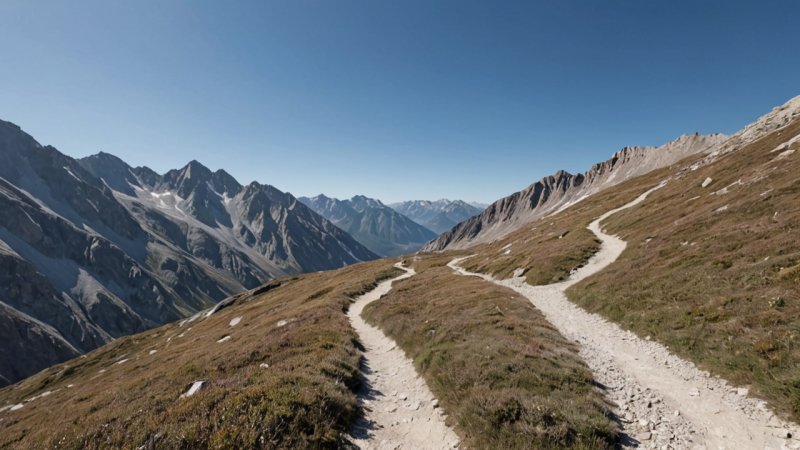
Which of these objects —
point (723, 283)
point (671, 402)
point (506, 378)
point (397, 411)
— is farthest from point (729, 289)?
point (397, 411)

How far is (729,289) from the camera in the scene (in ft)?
59.9

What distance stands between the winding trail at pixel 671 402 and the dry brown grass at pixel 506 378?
991mm

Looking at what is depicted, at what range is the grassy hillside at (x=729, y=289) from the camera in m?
12.6

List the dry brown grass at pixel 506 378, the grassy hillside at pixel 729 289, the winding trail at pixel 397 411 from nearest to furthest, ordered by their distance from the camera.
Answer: the dry brown grass at pixel 506 378 < the winding trail at pixel 397 411 < the grassy hillside at pixel 729 289

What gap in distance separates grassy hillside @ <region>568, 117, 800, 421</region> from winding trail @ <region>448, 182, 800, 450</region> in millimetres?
658

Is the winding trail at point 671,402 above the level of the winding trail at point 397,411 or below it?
below

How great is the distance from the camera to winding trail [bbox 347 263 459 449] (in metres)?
11.3

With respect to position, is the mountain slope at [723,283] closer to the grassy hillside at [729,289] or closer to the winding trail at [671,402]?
the grassy hillside at [729,289]

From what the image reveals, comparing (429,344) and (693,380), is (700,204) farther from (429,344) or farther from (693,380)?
(429,344)

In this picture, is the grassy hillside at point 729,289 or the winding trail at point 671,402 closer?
the winding trail at point 671,402

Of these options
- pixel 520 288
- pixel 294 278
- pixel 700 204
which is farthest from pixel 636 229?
pixel 294 278

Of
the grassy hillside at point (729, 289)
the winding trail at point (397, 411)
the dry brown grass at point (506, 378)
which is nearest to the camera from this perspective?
the dry brown grass at point (506, 378)

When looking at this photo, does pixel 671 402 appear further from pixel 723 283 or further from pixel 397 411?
pixel 723 283

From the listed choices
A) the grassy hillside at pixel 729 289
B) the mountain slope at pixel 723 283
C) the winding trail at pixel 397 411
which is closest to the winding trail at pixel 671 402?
the mountain slope at pixel 723 283
